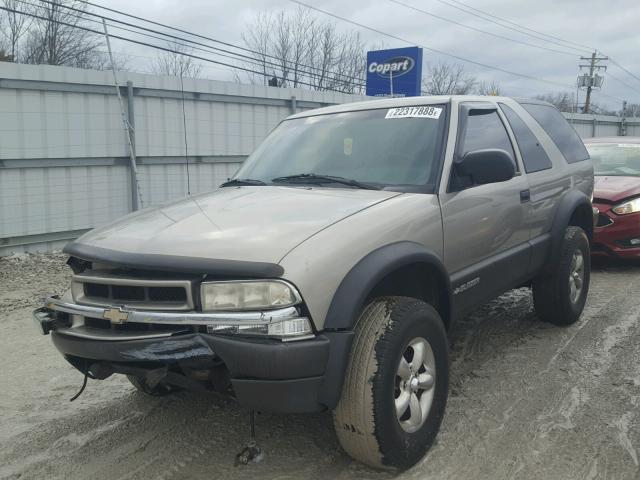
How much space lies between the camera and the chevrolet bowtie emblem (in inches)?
99.7

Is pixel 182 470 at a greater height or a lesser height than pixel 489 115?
lesser

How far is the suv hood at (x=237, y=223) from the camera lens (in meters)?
2.56

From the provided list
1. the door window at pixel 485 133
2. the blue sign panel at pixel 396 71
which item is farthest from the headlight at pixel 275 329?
the blue sign panel at pixel 396 71

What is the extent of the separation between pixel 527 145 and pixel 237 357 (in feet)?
10.2

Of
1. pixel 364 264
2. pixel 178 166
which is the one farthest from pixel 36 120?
pixel 364 264

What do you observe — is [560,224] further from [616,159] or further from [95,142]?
[95,142]

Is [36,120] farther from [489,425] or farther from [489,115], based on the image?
[489,425]

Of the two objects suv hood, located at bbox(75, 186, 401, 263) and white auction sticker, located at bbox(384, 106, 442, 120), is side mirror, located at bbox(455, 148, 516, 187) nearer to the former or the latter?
white auction sticker, located at bbox(384, 106, 442, 120)

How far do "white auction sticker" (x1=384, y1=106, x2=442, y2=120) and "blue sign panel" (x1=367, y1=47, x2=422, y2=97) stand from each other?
1668 centimetres

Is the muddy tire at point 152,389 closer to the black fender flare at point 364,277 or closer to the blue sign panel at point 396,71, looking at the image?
the black fender flare at point 364,277

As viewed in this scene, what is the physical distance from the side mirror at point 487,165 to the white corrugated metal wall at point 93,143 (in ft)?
12.5

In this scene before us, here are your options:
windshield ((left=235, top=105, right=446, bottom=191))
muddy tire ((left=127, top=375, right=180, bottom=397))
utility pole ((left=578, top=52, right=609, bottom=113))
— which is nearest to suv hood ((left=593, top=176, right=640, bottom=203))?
windshield ((left=235, top=105, right=446, bottom=191))

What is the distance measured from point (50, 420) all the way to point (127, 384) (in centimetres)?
62

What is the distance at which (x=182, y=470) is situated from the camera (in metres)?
2.90
